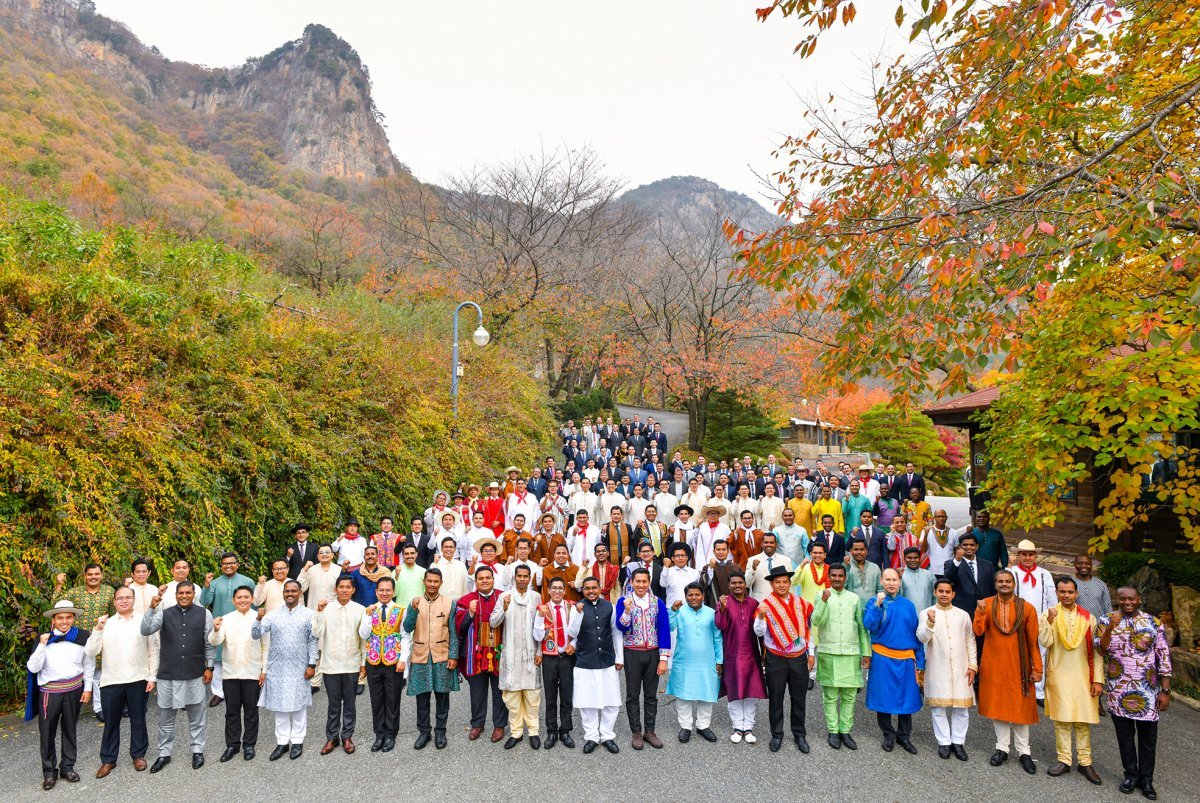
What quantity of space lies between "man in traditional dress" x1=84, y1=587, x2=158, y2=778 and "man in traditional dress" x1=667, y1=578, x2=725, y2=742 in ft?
15.6

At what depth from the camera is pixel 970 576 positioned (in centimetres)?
791

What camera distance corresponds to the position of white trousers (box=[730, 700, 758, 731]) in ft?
21.0

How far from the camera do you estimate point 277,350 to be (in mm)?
11734

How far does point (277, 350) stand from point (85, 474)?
4.60 metres

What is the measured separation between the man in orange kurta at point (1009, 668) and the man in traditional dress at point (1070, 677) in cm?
14

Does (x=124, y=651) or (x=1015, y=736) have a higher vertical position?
(x=124, y=651)

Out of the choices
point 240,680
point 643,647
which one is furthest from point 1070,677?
point 240,680

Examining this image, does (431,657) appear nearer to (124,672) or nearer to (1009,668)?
(124,672)

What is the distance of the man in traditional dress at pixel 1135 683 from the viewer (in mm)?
5430

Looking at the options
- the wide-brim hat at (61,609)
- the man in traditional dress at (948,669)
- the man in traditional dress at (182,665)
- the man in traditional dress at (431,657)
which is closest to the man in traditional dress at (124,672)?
the man in traditional dress at (182,665)

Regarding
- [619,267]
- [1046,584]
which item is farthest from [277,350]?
[619,267]

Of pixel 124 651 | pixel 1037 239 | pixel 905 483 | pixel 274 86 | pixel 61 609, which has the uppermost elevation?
pixel 274 86

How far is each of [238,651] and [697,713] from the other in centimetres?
439

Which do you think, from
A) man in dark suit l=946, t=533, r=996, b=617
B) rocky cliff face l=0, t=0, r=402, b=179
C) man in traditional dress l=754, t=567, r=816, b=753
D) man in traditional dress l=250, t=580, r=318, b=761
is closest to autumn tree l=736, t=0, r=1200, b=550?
man in dark suit l=946, t=533, r=996, b=617
